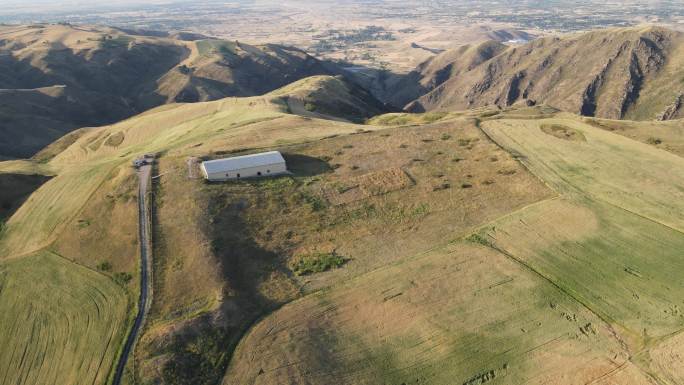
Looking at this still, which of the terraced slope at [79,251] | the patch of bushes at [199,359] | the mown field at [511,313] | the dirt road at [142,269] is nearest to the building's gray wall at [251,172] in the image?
the terraced slope at [79,251]

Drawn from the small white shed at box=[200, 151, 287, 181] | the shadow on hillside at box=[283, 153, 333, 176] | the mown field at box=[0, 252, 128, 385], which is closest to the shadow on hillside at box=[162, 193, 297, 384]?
the small white shed at box=[200, 151, 287, 181]

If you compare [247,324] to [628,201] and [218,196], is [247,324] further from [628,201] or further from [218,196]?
[628,201]

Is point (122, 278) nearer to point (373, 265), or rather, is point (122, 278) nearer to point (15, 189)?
point (373, 265)

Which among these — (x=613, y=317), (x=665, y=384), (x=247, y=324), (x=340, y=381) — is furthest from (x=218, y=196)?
(x=665, y=384)

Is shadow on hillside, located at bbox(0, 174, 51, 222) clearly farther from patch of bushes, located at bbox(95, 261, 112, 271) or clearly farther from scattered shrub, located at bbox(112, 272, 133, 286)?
scattered shrub, located at bbox(112, 272, 133, 286)

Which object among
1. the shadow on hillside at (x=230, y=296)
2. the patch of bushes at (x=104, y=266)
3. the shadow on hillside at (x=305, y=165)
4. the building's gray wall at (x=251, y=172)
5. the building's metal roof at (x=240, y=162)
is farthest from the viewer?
the shadow on hillside at (x=305, y=165)

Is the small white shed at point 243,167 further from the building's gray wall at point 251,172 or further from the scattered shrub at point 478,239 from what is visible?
the scattered shrub at point 478,239

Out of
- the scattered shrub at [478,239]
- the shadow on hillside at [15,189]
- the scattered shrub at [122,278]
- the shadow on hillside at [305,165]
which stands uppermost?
the shadow on hillside at [305,165]
